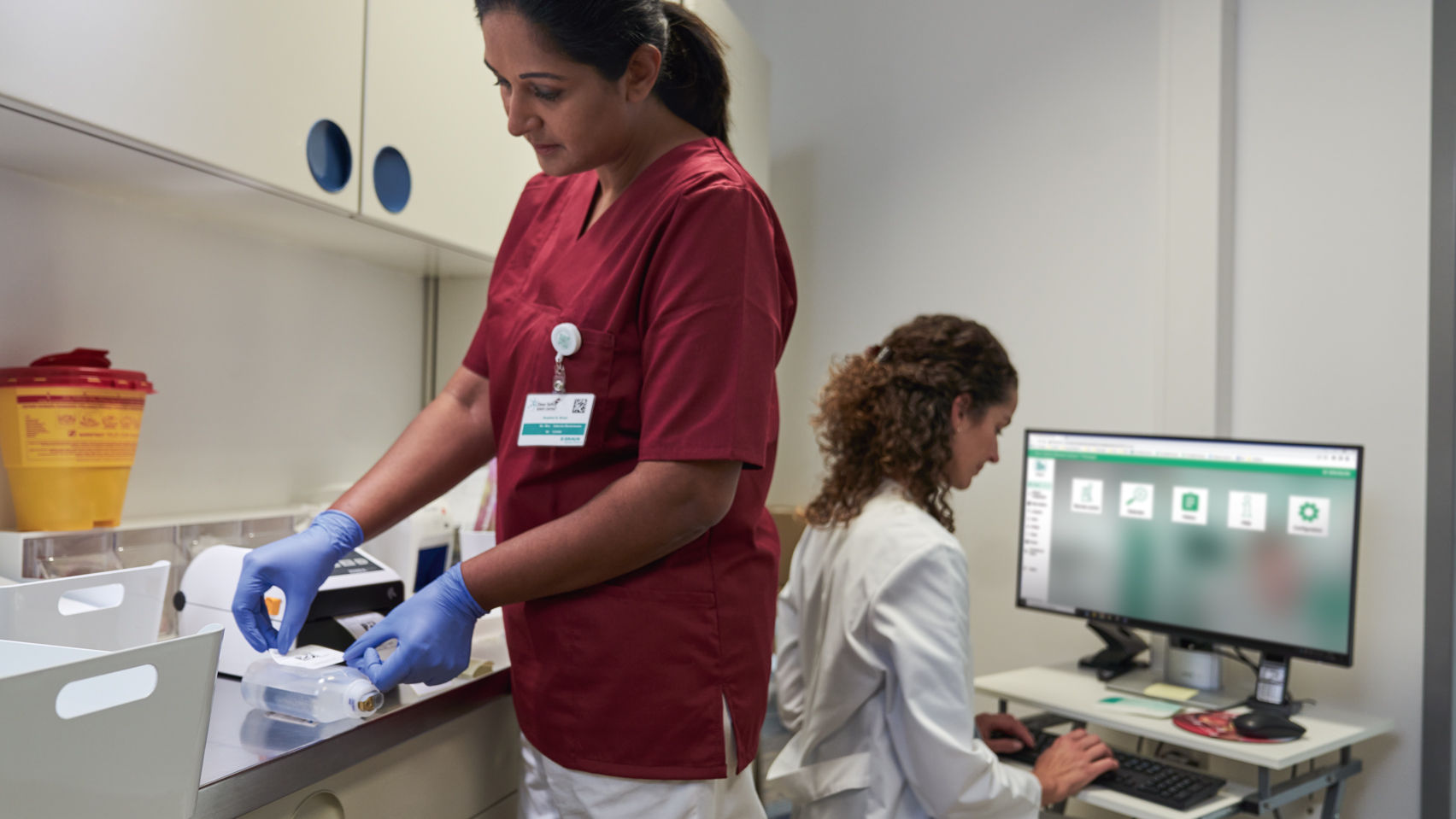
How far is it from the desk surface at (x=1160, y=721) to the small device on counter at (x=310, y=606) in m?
1.11

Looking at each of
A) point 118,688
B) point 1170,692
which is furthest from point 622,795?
point 1170,692

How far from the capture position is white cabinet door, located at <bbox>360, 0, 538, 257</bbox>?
59.0 inches

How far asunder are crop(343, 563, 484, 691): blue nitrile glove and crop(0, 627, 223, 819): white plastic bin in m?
0.28

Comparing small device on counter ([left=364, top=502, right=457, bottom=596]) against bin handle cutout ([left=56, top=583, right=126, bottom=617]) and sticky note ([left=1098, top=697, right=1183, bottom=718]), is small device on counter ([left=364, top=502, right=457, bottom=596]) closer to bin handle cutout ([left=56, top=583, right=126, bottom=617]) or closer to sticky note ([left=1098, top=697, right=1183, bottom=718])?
bin handle cutout ([left=56, top=583, right=126, bottom=617])

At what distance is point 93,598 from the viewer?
95 cm

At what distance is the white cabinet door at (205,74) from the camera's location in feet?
3.42

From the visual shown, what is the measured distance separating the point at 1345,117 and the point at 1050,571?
1.09 m

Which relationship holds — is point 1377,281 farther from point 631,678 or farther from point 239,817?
point 239,817

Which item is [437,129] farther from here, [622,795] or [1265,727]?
[1265,727]

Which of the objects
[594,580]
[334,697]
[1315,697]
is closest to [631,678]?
[594,580]

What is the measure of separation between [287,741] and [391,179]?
2.99ft

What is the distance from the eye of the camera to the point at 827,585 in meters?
1.55

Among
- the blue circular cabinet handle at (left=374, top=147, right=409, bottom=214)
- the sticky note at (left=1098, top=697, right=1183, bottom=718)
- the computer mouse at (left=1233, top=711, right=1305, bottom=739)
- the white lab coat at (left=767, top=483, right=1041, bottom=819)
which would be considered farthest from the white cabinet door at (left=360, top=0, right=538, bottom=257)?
the computer mouse at (left=1233, top=711, right=1305, bottom=739)

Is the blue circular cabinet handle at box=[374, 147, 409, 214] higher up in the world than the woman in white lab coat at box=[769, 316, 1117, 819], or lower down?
higher up
